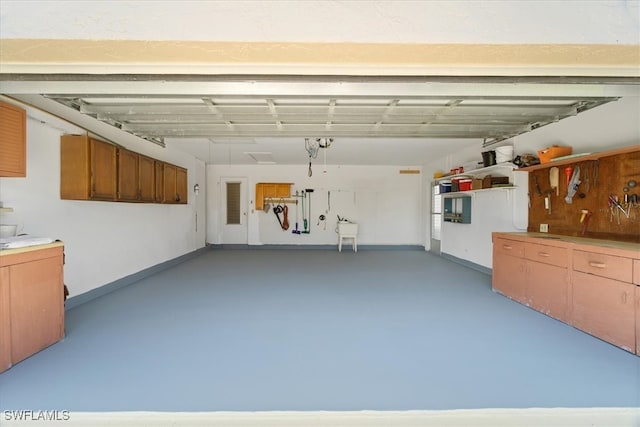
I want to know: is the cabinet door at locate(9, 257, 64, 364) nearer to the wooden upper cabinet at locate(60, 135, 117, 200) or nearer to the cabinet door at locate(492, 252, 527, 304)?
the wooden upper cabinet at locate(60, 135, 117, 200)

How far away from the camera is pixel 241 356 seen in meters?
2.29

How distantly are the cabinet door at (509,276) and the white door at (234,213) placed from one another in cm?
684

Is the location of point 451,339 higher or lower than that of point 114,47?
lower

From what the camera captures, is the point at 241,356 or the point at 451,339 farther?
the point at 451,339

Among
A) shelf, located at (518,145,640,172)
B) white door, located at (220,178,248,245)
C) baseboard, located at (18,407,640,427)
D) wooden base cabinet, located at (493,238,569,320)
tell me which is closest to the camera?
baseboard, located at (18,407,640,427)

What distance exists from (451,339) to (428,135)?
335cm

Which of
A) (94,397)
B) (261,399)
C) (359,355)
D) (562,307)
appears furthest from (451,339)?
(94,397)

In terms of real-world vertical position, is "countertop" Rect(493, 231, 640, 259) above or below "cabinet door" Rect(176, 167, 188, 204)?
below

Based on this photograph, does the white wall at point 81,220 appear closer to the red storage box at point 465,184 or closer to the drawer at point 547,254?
the drawer at point 547,254

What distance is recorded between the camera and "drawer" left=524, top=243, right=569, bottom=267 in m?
3.01

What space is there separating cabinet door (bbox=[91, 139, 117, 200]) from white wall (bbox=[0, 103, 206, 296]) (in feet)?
1.11

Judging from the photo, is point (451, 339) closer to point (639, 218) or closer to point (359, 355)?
point (359, 355)

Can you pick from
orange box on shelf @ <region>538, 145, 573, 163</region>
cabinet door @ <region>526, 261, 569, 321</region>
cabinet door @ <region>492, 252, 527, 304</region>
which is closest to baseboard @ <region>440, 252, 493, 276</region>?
cabinet door @ <region>492, 252, 527, 304</region>

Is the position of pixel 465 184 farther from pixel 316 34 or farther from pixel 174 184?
pixel 174 184
